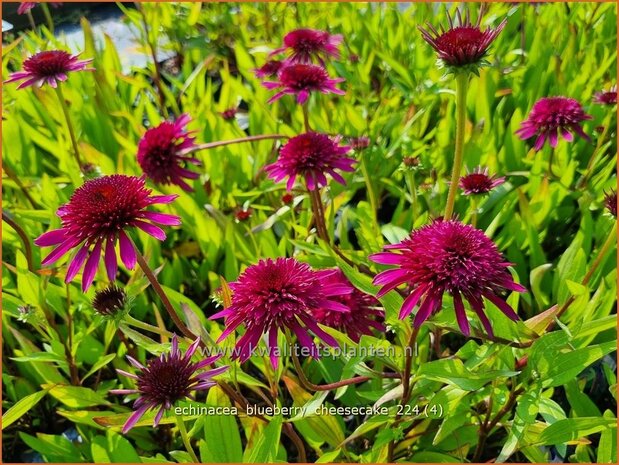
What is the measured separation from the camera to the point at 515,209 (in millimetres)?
1157

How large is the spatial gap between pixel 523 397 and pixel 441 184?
0.47m

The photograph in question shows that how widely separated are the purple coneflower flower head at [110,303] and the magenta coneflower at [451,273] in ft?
0.97

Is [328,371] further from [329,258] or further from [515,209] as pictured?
[515,209]

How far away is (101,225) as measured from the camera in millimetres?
586

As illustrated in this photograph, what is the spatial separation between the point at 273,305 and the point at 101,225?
19cm

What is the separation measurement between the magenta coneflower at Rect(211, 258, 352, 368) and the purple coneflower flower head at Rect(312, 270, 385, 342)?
128 millimetres

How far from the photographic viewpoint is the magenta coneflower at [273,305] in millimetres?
556

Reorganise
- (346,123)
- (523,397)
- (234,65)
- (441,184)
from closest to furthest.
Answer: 1. (523,397)
2. (441,184)
3. (346,123)
4. (234,65)

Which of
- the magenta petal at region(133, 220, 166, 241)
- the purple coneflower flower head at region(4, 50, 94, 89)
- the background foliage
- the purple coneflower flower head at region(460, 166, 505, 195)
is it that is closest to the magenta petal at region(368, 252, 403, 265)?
the background foliage

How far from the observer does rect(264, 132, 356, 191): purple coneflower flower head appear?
83 cm

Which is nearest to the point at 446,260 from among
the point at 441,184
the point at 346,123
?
the point at 441,184

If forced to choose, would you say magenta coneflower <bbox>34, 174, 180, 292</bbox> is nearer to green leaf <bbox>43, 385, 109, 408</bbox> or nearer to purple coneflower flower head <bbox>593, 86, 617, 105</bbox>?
green leaf <bbox>43, 385, 109, 408</bbox>

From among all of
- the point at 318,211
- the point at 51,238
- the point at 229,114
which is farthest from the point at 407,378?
the point at 229,114

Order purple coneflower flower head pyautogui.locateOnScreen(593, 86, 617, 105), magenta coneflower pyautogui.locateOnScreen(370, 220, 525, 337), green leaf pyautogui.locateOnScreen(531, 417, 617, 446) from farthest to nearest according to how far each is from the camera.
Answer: purple coneflower flower head pyautogui.locateOnScreen(593, 86, 617, 105)
green leaf pyautogui.locateOnScreen(531, 417, 617, 446)
magenta coneflower pyautogui.locateOnScreen(370, 220, 525, 337)
